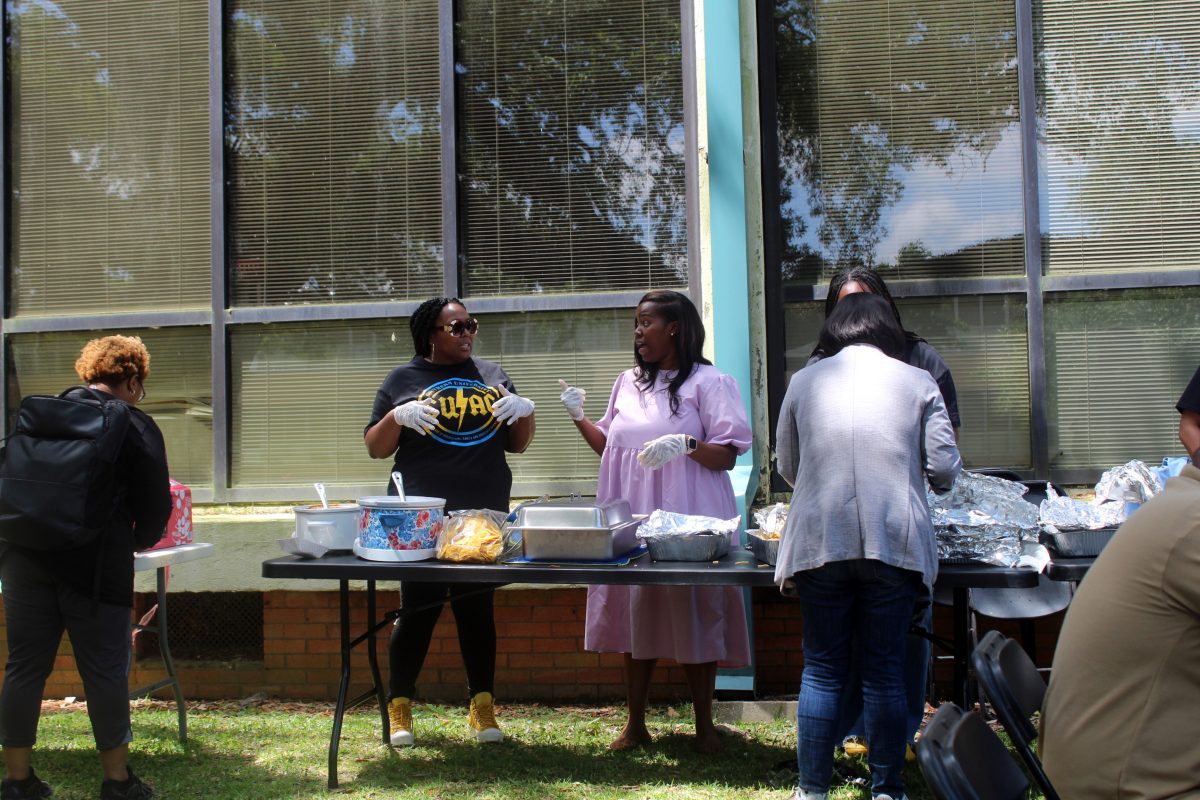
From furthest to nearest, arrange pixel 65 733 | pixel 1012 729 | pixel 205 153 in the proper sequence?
1. pixel 205 153
2. pixel 65 733
3. pixel 1012 729

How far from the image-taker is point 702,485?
4.08 m

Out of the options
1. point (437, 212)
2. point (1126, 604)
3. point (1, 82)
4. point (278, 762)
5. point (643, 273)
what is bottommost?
point (278, 762)

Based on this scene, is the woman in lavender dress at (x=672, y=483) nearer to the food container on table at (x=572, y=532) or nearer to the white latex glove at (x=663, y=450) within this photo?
the white latex glove at (x=663, y=450)

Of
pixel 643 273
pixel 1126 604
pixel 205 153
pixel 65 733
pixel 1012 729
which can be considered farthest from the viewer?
pixel 205 153

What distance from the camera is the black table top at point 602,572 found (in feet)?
10.5

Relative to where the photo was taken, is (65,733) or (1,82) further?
(1,82)

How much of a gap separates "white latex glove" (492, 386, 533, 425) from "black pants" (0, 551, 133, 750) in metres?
1.59

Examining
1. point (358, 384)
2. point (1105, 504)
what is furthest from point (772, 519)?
point (358, 384)

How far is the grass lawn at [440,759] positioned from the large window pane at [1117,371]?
2048mm

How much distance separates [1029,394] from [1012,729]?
3.22 metres

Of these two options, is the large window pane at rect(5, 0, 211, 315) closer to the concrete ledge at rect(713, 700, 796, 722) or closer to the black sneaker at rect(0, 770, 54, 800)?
the black sneaker at rect(0, 770, 54, 800)

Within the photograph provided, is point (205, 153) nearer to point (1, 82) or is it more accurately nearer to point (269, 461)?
point (1, 82)

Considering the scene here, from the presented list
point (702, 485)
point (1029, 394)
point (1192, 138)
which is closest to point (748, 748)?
point (702, 485)

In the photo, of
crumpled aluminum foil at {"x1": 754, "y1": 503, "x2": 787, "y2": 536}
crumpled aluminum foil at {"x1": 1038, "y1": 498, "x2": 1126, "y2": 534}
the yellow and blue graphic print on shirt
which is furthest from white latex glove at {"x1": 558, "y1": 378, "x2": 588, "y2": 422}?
crumpled aluminum foil at {"x1": 1038, "y1": 498, "x2": 1126, "y2": 534}
